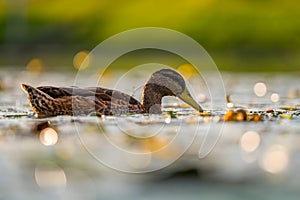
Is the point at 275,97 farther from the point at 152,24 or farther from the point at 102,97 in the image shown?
the point at 152,24

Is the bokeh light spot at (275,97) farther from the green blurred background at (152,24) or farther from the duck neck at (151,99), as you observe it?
the green blurred background at (152,24)

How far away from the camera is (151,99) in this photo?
46.1 feet

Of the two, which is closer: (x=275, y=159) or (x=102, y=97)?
(x=275, y=159)

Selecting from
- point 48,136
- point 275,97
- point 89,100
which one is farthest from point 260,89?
point 48,136

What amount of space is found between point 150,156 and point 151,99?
4.30 meters

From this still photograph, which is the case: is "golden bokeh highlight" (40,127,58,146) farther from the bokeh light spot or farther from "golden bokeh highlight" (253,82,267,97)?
"golden bokeh highlight" (253,82,267,97)

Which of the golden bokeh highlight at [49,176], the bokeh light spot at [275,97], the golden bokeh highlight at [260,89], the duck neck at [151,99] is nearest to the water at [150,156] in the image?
the golden bokeh highlight at [49,176]

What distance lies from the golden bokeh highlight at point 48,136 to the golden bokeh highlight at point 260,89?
7.17 metres

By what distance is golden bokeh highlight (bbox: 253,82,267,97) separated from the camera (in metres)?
17.8

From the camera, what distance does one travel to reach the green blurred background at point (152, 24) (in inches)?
1698

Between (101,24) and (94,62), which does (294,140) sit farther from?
(101,24)

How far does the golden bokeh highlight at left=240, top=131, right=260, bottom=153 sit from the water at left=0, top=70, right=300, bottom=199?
1 centimetres

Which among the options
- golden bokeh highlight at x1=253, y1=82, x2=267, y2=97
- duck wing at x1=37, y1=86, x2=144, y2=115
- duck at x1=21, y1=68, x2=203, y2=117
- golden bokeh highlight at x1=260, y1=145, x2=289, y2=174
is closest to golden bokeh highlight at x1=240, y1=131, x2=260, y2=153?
golden bokeh highlight at x1=260, y1=145, x2=289, y2=174

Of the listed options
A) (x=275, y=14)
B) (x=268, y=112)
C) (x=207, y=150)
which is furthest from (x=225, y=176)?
(x=275, y=14)
